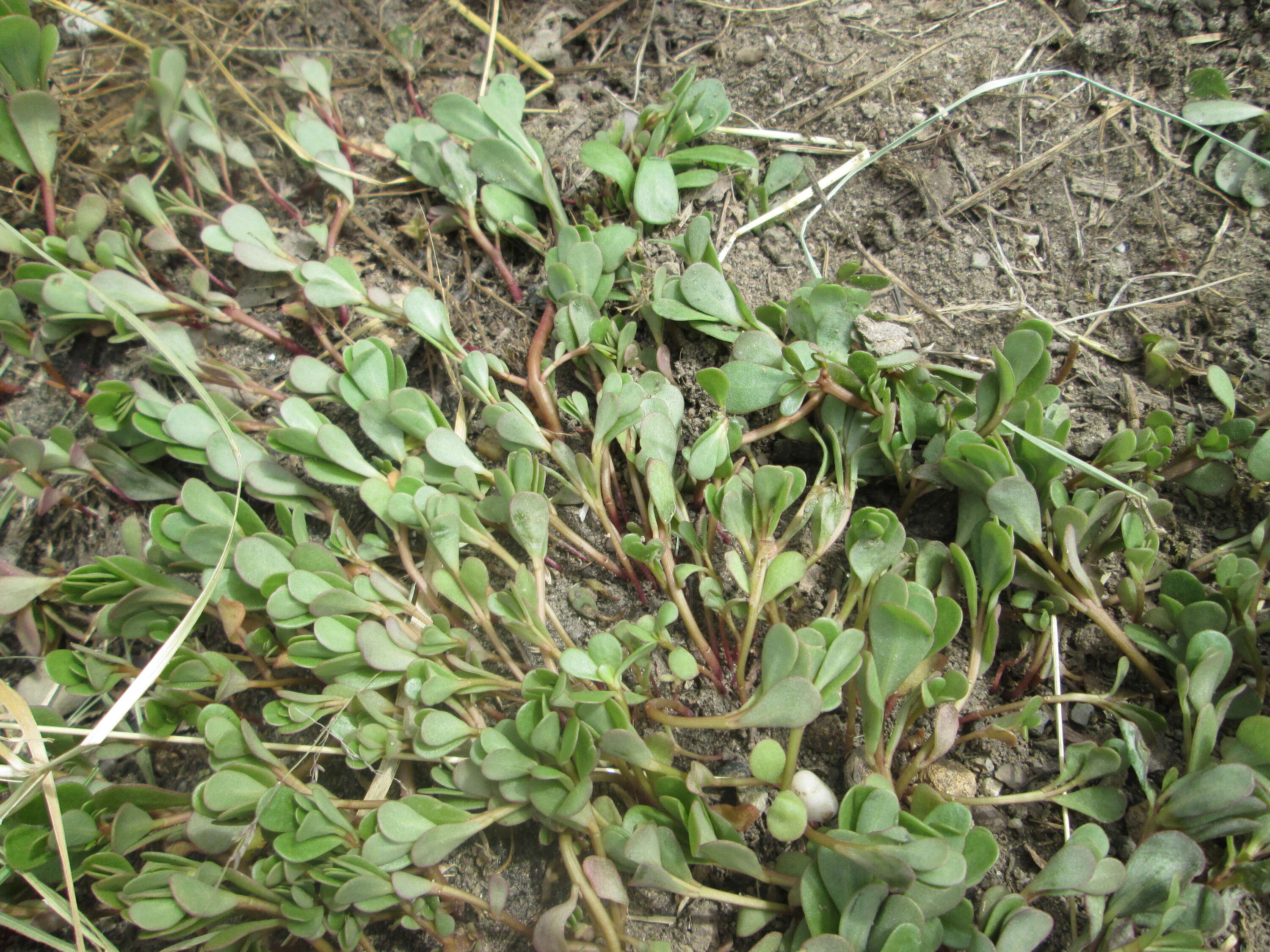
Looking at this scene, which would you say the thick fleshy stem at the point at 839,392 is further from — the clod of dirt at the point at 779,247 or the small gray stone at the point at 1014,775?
the small gray stone at the point at 1014,775

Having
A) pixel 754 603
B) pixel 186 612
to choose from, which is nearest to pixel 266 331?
pixel 186 612

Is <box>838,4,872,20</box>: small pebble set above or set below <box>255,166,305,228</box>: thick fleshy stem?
above

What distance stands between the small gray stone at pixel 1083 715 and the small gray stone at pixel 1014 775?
12 cm

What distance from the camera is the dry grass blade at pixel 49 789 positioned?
118 centimetres

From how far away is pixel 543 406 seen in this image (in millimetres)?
1551

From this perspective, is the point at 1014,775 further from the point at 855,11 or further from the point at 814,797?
the point at 855,11

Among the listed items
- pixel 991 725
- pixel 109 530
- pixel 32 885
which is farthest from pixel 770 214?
pixel 32 885

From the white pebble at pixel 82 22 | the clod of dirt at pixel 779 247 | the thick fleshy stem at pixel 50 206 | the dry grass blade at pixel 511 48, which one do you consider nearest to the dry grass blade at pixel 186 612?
the thick fleshy stem at pixel 50 206

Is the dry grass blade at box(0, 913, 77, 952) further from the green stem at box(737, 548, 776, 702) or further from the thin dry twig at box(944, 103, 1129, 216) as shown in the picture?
the thin dry twig at box(944, 103, 1129, 216)

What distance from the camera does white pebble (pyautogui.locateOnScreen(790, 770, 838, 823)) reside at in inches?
43.9

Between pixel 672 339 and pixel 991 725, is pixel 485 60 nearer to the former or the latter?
pixel 672 339

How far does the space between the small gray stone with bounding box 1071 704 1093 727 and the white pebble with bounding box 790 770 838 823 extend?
0.46 m

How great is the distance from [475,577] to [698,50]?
1539 millimetres

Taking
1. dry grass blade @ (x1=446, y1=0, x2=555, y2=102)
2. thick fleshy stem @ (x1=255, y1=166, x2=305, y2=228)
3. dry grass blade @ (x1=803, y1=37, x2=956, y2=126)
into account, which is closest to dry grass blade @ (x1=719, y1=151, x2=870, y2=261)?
dry grass blade @ (x1=803, y1=37, x2=956, y2=126)
